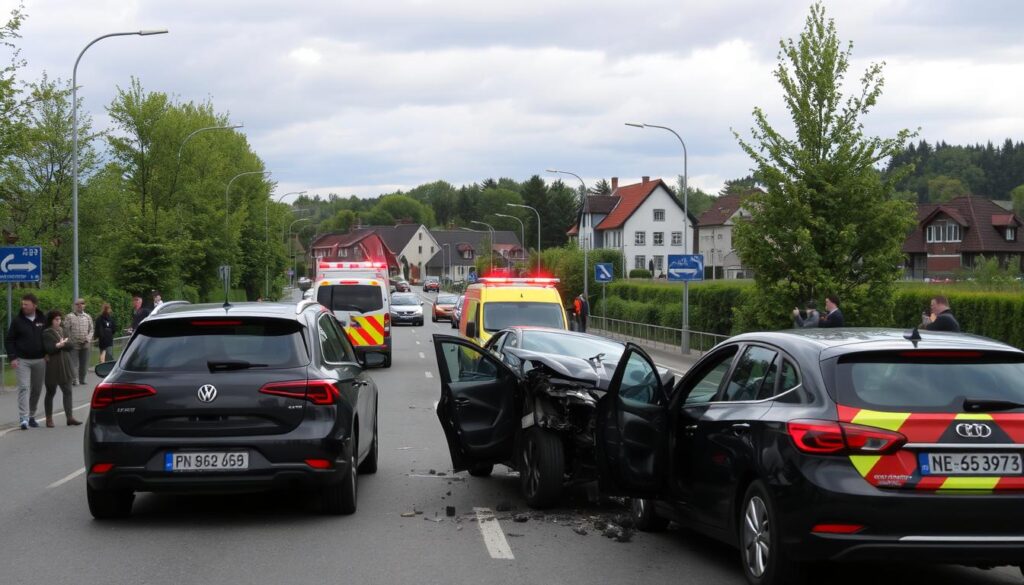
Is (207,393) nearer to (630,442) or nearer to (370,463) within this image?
(630,442)

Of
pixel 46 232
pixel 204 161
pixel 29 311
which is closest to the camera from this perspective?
pixel 29 311

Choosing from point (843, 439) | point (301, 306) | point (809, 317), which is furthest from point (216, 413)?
point (809, 317)

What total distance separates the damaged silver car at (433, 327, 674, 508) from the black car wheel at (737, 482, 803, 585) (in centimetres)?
180

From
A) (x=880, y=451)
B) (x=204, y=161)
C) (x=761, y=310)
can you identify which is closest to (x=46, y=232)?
(x=204, y=161)

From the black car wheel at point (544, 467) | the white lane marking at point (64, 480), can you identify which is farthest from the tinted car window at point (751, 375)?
the white lane marking at point (64, 480)

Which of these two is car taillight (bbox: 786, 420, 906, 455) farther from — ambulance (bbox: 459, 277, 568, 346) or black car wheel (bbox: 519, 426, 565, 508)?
ambulance (bbox: 459, 277, 568, 346)

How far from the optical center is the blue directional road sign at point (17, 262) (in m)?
21.5

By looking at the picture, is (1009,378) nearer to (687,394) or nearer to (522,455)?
(687,394)

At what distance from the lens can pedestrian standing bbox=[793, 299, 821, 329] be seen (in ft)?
65.0

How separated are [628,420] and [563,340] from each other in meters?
4.15

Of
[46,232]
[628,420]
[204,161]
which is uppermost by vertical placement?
[204,161]

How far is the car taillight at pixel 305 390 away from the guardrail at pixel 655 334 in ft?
75.8

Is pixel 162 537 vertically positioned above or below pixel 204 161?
below

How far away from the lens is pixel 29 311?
14836 millimetres
